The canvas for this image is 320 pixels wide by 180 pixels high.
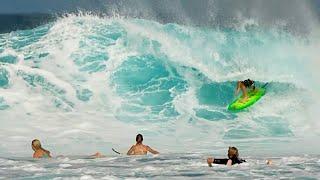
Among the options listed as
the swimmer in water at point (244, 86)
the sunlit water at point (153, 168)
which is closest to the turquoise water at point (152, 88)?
the sunlit water at point (153, 168)

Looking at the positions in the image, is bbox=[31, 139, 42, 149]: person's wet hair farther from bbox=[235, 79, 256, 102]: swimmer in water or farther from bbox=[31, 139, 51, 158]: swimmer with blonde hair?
bbox=[235, 79, 256, 102]: swimmer in water

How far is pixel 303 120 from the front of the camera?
23500mm

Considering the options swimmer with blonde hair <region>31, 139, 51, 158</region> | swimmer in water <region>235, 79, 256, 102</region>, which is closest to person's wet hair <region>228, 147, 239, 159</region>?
swimmer with blonde hair <region>31, 139, 51, 158</region>

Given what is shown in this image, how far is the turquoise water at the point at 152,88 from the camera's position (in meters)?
20.1

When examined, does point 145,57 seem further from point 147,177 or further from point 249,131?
point 147,177

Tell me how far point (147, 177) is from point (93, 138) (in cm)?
839

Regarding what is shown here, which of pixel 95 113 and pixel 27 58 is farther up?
pixel 27 58

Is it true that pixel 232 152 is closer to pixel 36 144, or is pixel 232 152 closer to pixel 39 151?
pixel 39 151

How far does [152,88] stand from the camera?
27.3 meters

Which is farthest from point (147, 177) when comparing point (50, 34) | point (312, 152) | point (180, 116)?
point (50, 34)

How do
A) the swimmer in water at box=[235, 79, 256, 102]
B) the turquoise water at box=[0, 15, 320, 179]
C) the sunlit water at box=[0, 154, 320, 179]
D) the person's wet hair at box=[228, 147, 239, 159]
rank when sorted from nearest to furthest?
1. the sunlit water at box=[0, 154, 320, 179]
2. the person's wet hair at box=[228, 147, 239, 159]
3. the swimmer in water at box=[235, 79, 256, 102]
4. the turquoise water at box=[0, 15, 320, 179]

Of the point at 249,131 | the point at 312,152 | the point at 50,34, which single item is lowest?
the point at 312,152

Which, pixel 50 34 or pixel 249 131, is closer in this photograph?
pixel 249 131

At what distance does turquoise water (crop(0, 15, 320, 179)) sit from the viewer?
20.1m
